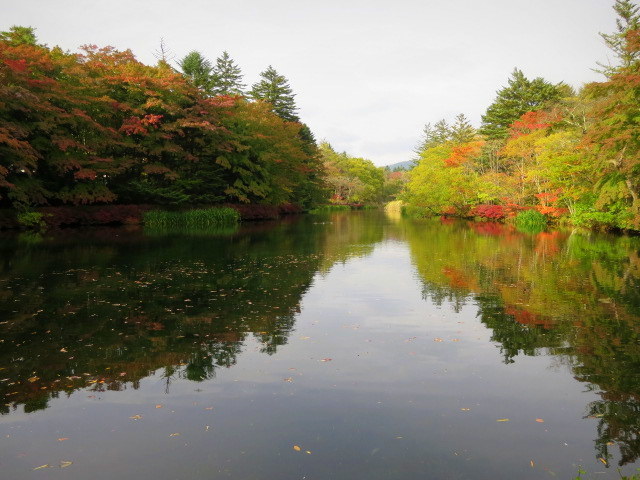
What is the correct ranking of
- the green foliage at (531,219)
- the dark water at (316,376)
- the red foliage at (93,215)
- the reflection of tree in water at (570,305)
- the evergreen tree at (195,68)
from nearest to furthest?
the dark water at (316,376) < the reflection of tree in water at (570,305) < the red foliage at (93,215) < the green foliage at (531,219) < the evergreen tree at (195,68)

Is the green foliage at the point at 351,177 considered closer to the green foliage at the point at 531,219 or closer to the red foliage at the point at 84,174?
the green foliage at the point at 531,219

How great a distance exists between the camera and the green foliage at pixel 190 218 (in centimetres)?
3070

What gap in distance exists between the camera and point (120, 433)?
3992 millimetres

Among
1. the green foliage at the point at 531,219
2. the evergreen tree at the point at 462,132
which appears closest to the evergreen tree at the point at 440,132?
the evergreen tree at the point at 462,132

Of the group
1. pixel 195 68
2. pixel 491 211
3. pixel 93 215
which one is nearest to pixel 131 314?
pixel 93 215

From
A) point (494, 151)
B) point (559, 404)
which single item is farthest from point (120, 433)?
point (494, 151)

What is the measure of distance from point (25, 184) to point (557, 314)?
2705 centimetres

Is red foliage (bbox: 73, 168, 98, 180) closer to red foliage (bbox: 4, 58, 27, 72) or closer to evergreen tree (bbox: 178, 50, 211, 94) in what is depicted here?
red foliage (bbox: 4, 58, 27, 72)

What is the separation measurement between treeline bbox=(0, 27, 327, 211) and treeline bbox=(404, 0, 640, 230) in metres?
16.4

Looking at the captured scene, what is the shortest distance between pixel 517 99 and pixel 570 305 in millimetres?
49093

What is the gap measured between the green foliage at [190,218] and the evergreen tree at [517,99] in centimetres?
3152

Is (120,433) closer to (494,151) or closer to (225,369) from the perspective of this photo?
(225,369)

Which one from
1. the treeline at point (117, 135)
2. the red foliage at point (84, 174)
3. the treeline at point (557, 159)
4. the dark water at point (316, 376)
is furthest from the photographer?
the red foliage at point (84, 174)

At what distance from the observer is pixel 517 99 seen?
50844mm
